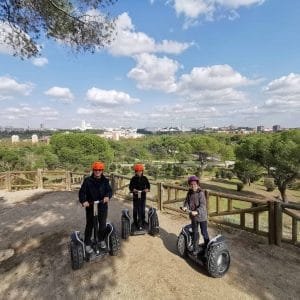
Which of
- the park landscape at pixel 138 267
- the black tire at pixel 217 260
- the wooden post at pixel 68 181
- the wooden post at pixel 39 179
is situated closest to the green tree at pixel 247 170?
the wooden post at pixel 68 181

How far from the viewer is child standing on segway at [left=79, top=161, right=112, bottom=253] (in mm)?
5480

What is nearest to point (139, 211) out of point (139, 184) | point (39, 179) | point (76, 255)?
point (139, 184)

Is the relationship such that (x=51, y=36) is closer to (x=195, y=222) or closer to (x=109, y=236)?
(x=109, y=236)

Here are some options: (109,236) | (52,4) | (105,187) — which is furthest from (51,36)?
(109,236)

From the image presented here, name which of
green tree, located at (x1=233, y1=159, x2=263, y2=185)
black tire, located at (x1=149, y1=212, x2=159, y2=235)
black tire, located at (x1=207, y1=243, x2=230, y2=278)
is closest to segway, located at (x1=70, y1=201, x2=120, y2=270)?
black tire, located at (x1=149, y1=212, x2=159, y2=235)

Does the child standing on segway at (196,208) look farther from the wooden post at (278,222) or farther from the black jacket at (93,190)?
the wooden post at (278,222)

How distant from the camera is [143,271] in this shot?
5.36m

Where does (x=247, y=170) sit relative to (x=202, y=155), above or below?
below

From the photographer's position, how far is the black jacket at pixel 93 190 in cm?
548

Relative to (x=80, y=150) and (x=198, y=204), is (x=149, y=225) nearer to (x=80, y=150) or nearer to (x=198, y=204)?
(x=198, y=204)

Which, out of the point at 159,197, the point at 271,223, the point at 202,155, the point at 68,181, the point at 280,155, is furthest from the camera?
the point at 202,155

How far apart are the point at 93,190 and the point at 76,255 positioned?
111 centimetres

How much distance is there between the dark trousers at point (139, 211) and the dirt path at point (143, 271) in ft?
1.23

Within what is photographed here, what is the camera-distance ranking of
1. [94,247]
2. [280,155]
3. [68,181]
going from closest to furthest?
[94,247], [68,181], [280,155]
